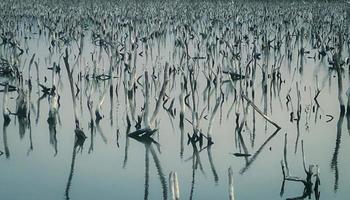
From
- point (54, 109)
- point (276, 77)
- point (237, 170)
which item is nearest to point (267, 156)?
point (237, 170)

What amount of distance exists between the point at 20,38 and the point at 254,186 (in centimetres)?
1454

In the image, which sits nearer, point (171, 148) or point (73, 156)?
point (73, 156)

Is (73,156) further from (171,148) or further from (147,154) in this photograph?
(171,148)

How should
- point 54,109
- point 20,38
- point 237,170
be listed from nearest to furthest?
point 237,170, point 54,109, point 20,38

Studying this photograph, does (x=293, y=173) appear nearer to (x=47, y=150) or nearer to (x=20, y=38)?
(x=47, y=150)

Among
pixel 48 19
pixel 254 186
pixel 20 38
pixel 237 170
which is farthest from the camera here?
pixel 48 19

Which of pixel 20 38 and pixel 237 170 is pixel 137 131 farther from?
pixel 20 38

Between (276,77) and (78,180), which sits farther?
(276,77)

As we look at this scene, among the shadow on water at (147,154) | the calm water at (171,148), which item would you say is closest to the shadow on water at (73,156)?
the calm water at (171,148)

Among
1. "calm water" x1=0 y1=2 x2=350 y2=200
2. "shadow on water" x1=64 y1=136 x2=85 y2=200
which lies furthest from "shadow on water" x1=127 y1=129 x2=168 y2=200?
"shadow on water" x1=64 y1=136 x2=85 y2=200

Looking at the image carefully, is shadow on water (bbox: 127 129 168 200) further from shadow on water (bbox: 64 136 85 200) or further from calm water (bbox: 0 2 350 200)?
shadow on water (bbox: 64 136 85 200)

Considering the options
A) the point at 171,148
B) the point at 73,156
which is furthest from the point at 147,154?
the point at 73,156

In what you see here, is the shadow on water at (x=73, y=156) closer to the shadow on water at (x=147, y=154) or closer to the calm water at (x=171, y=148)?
the calm water at (x=171, y=148)

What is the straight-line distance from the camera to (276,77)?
13352 mm
